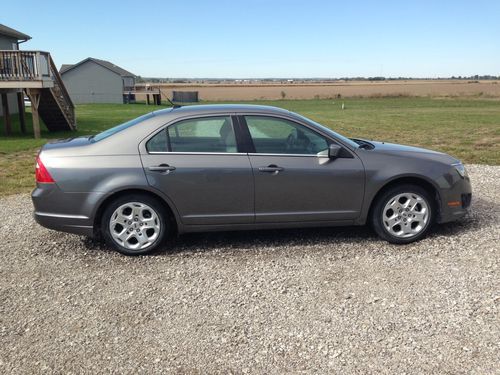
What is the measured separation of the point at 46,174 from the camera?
471 centimetres

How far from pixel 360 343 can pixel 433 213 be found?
97.3 inches

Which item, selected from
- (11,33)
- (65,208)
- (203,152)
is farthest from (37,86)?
(203,152)

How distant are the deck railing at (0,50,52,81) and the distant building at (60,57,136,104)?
35686 millimetres

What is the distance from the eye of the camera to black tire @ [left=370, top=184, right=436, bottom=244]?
198 inches

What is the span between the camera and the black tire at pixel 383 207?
16.5 ft

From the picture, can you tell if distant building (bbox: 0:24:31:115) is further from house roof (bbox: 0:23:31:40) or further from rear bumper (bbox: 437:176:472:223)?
rear bumper (bbox: 437:176:472:223)

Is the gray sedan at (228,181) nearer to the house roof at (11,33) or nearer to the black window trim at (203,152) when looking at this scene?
the black window trim at (203,152)

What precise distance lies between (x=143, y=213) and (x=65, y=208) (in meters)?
0.79

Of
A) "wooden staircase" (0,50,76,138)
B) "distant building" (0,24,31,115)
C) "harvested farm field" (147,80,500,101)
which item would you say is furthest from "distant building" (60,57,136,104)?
"wooden staircase" (0,50,76,138)

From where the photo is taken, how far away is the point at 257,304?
149 inches

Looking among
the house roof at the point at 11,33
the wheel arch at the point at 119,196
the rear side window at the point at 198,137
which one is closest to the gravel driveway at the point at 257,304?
the wheel arch at the point at 119,196

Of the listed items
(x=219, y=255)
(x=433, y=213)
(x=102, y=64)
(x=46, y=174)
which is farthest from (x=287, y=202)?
(x=102, y=64)

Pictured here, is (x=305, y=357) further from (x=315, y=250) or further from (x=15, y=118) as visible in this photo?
(x=15, y=118)

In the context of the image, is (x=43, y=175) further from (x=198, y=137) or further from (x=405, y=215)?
(x=405, y=215)
